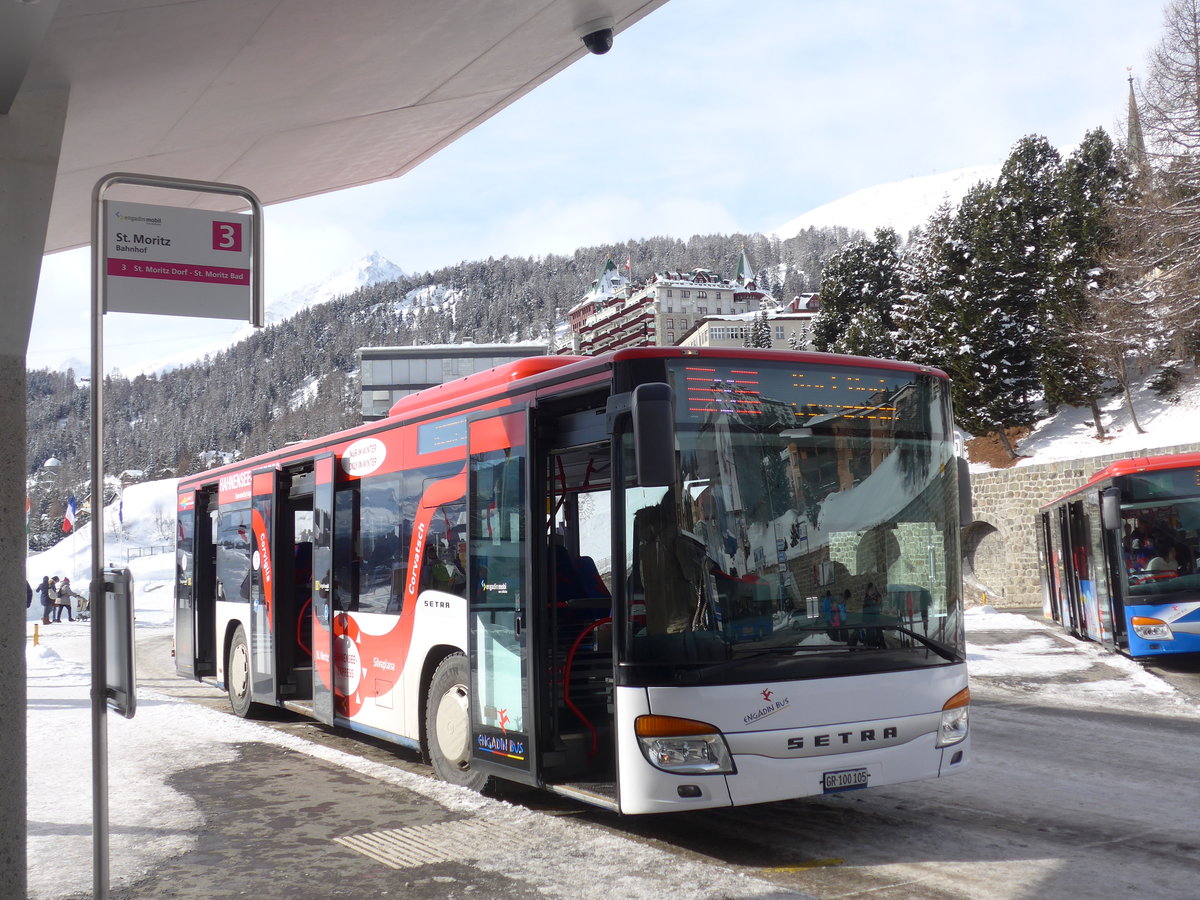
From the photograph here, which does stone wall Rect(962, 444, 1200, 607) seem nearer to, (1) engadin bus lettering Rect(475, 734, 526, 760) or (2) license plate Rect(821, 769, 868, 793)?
(1) engadin bus lettering Rect(475, 734, 526, 760)

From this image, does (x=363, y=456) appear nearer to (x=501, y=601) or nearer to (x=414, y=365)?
(x=501, y=601)

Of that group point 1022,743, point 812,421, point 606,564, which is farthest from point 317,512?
point 1022,743

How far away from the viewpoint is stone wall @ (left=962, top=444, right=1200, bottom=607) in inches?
1433

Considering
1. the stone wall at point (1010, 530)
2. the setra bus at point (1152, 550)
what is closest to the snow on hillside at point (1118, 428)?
the stone wall at point (1010, 530)

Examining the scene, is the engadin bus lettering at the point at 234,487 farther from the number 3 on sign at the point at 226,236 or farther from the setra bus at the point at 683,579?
the number 3 on sign at the point at 226,236

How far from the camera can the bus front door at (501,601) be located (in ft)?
23.3

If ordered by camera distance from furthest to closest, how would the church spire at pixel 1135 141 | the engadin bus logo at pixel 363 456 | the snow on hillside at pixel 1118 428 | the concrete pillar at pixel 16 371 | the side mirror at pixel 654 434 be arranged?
the snow on hillside at pixel 1118 428, the church spire at pixel 1135 141, the engadin bus logo at pixel 363 456, the side mirror at pixel 654 434, the concrete pillar at pixel 16 371

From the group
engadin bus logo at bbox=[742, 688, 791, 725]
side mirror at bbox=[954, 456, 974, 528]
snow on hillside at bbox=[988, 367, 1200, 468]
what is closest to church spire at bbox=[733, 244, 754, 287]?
snow on hillside at bbox=[988, 367, 1200, 468]

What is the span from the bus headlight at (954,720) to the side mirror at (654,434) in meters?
2.35

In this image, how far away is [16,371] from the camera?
4.67m

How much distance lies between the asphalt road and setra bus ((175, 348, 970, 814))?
1.52 feet

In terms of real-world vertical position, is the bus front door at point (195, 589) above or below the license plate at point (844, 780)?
above

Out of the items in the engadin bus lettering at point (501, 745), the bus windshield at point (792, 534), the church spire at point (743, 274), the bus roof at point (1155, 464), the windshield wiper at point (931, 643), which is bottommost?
the engadin bus lettering at point (501, 745)

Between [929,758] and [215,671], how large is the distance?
34.6 ft
